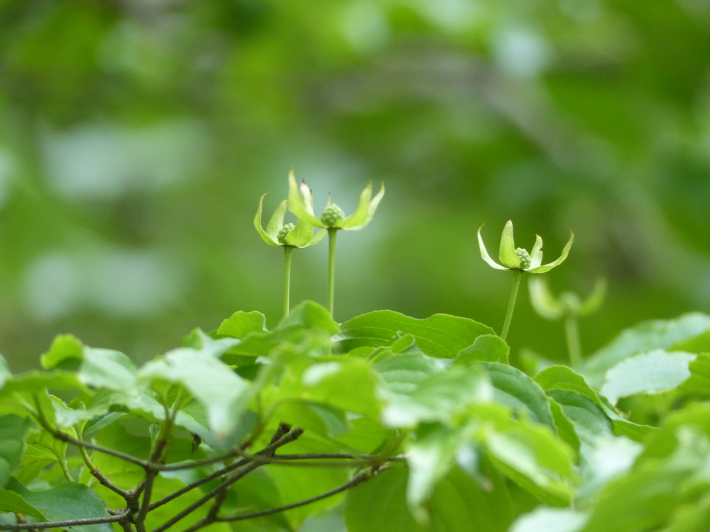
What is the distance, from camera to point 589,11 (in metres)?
2.01

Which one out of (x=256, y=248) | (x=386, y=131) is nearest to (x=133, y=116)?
(x=256, y=248)

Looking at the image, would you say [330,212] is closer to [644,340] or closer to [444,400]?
[444,400]

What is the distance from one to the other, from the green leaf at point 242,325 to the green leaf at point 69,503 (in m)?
0.11

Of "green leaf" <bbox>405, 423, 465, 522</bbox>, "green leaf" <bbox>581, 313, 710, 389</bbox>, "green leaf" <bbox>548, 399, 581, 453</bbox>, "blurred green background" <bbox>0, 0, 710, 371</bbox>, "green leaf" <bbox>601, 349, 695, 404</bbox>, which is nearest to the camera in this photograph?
"green leaf" <bbox>405, 423, 465, 522</bbox>

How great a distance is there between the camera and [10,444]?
32cm

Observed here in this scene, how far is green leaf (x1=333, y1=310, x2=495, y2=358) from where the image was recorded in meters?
0.39

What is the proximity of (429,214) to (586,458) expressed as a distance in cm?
196

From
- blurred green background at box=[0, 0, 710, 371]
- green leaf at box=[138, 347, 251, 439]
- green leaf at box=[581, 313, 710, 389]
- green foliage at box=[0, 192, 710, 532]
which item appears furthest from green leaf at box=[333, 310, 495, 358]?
blurred green background at box=[0, 0, 710, 371]

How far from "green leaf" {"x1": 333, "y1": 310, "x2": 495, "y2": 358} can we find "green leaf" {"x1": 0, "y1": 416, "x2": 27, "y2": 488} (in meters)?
0.16

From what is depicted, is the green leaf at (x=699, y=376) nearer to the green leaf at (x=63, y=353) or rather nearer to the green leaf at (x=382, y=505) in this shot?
the green leaf at (x=382, y=505)

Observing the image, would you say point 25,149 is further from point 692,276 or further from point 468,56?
point 692,276

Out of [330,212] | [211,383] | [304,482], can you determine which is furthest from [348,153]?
[211,383]

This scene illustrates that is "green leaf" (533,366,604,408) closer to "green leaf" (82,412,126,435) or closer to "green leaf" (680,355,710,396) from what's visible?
"green leaf" (680,355,710,396)

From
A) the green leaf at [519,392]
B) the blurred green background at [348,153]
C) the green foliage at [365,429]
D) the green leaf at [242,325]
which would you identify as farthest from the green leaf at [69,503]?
the blurred green background at [348,153]
